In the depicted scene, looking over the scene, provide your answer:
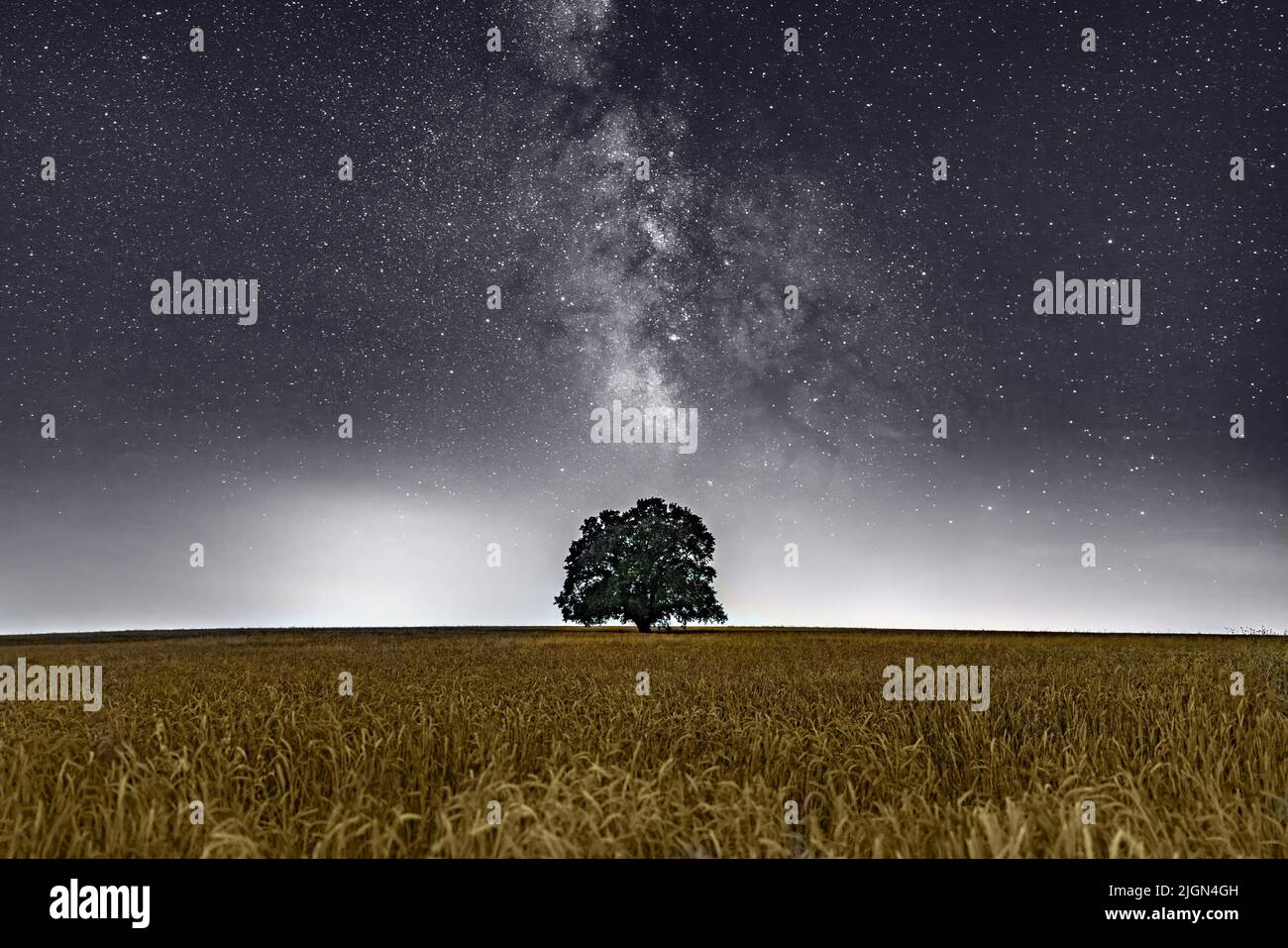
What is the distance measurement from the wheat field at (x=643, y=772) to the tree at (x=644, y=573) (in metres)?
33.4

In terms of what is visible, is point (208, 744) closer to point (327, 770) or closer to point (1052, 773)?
point (327, 770)

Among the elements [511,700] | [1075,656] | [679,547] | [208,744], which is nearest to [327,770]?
[208,744]

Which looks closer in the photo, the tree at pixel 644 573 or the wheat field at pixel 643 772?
the wheat field at pixel 643 772

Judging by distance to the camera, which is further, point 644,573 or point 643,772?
point 644,573

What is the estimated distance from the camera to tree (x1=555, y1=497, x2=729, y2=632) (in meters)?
48.0

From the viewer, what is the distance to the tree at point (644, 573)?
4803 cm

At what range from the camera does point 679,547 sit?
49906mm

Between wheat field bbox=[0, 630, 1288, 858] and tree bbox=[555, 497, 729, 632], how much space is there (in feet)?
109

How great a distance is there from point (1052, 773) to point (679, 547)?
43.0 metres

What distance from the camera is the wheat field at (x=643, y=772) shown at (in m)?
4.82

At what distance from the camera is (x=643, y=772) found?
7184 millimetres

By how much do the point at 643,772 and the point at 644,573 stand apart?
4130 cm
